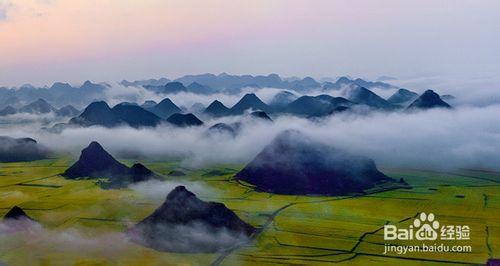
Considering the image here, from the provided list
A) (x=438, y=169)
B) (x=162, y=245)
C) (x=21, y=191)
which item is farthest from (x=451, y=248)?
(x=21, y=191)

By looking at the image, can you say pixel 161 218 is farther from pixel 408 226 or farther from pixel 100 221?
pixel 408 226

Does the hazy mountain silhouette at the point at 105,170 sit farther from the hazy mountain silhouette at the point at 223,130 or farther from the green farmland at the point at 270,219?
the hazy mountain silhouette at the point at 223,130

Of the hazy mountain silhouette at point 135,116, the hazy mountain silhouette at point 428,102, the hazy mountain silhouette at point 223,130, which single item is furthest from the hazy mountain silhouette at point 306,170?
the hazy mountain silhouette at point 428,102

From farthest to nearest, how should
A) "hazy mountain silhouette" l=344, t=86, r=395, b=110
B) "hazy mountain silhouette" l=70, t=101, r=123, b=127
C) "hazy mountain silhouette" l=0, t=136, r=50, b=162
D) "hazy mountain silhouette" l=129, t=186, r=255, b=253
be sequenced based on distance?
"hazy mountain silhouette" l=344, t=86, r=395, b=110 → "hazy mountain silhouette" l=70, t=101, r=123, b=127 → "hazy mountain silhouette" l=0, t=136, r=50, b=162 → "hazy mountain silhouette" l=129, t=186, r=255, b=253

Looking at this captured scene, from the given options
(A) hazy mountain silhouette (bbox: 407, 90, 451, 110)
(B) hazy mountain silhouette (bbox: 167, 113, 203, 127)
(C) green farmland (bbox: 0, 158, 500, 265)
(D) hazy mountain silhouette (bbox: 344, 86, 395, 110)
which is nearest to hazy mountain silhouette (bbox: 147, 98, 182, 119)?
(B) hazy mountain silhouette (bbox: 167, 113, 203, 127)
